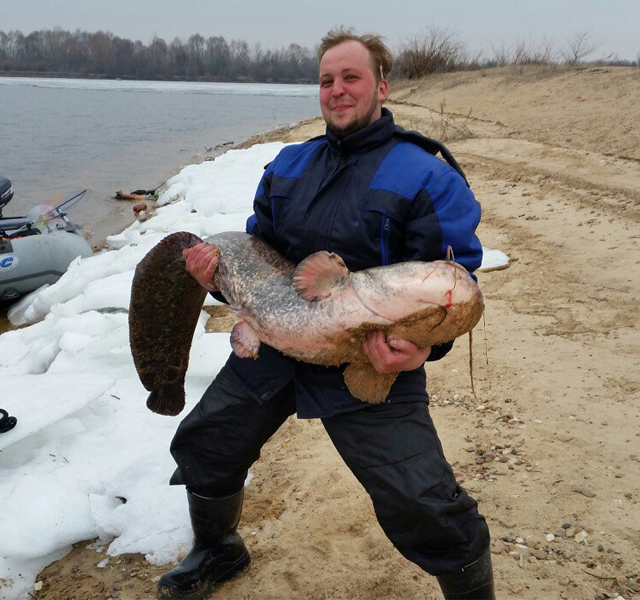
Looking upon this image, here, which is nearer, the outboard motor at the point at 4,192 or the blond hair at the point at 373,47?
the blond hair at the point at 373,47

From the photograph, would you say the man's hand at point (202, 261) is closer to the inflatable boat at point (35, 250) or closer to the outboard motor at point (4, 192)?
the inflatable boat at point (35, 250)

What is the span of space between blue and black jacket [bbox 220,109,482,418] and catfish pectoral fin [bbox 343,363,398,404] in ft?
0.26

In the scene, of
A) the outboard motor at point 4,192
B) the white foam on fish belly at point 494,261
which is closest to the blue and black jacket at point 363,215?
the white foam on fish belly at point 494,261

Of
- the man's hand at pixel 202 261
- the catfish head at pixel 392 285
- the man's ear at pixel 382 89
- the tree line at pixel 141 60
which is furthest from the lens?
the tree line at pixel 141 60

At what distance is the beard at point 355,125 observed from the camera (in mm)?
2537

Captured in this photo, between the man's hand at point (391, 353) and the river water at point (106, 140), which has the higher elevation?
the man's hand at point (391, 353)

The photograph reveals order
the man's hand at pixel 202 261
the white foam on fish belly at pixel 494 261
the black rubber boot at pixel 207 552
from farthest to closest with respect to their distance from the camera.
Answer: the white foam on fish belly at pixel 494 261 < the black rubber boot at pixel 207 552 < the man's hand at pixel 202 261

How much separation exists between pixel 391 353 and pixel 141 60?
324 feet

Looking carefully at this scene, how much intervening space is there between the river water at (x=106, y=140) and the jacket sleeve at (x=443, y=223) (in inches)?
355

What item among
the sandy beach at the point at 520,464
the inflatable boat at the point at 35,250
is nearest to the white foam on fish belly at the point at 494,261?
the sandy beach at the point at 520,464

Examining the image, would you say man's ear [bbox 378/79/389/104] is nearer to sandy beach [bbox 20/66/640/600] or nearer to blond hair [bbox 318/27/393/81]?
blond hair [bbox 318/27/393/81]

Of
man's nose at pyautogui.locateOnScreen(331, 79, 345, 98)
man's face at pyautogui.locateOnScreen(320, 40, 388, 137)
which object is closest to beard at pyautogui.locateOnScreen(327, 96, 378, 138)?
man's face at pyautogui.locateOnScreen(320, 40, 388, 137)

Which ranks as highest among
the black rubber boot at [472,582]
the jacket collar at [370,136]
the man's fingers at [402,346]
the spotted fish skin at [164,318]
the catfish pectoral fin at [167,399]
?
the jacket collar at [370,136]

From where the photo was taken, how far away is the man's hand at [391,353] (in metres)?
2.24
